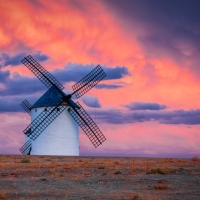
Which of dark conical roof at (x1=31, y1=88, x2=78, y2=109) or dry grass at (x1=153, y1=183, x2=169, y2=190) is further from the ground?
dark conical roof at (x1=31, y1=88, x2=78, y2=109)

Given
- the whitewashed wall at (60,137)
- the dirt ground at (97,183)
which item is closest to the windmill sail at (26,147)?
the whitewashed wall at (60,137)

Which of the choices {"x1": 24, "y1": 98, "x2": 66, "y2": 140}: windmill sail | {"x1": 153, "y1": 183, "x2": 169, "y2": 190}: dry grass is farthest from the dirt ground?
{"x1": 24, "y1": 98, "x2": 66, "y2": 140}: windmill sail

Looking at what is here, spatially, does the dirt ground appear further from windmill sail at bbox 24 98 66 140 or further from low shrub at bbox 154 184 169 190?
windmill sail at bbox 24 98 66 140

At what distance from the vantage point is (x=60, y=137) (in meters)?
44.6

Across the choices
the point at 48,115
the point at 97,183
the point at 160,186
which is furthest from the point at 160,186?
the point at 48,115

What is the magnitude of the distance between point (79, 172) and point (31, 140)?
68.5 ft

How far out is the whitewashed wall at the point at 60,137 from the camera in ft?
147

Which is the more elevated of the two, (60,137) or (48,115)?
(48,115)

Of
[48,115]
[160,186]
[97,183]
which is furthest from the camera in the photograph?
[48,115]

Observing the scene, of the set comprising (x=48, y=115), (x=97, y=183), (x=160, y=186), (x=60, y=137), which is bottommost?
(x=160, y=186)

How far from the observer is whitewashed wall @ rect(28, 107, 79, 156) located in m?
44.7

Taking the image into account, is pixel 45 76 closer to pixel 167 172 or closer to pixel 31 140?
pixel 31 140

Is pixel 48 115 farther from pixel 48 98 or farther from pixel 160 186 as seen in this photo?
pixel 160 186

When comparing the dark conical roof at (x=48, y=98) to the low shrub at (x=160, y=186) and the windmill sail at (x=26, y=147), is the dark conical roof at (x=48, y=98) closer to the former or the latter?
the windmill sail at (x=26, y=147)
